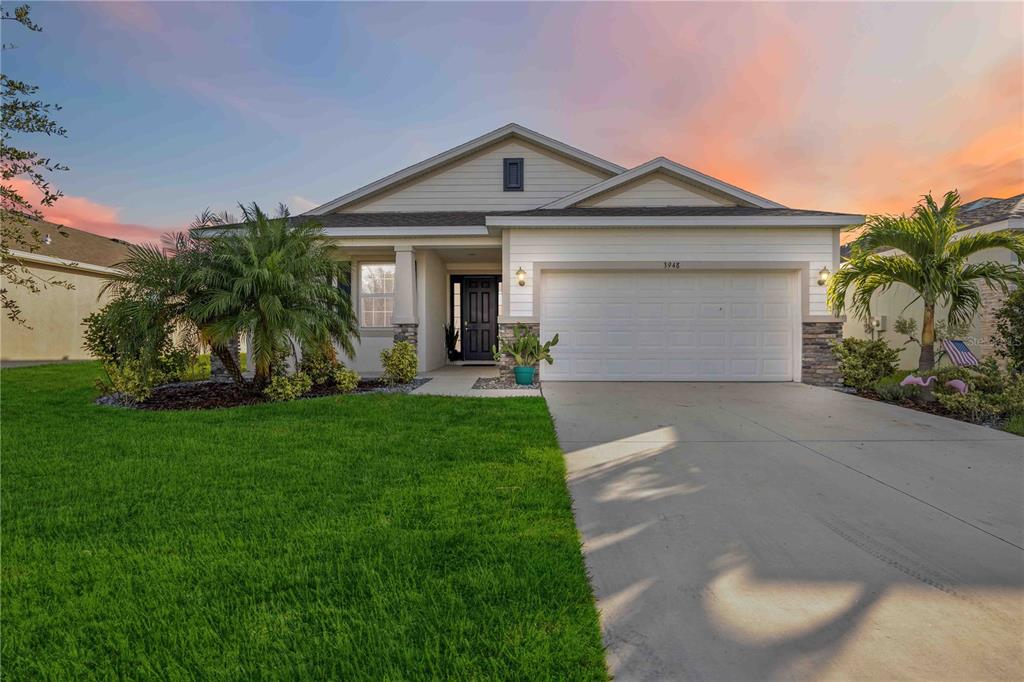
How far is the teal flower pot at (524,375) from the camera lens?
8625mm

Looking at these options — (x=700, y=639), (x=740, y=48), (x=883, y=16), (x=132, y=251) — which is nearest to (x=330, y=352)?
(x=132, y=251)

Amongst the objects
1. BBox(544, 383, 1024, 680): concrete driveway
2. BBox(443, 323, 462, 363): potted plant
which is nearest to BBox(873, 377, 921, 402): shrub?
BBox(544, 383, 1024, 680): concrete driveway

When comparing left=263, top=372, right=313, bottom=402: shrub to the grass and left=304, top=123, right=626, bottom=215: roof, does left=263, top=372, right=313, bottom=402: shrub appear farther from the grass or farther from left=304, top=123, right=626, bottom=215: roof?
the grass

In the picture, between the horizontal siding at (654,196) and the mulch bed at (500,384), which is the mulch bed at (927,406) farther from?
the mulch bed at (500,384)

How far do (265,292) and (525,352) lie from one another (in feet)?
15.3

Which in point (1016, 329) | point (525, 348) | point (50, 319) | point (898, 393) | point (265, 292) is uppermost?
point (265, 292)

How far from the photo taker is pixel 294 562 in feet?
7.35

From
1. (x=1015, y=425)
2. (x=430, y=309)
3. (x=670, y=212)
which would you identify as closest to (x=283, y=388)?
(x=430, y=309)

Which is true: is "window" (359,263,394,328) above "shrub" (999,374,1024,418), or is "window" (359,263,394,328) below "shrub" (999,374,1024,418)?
above

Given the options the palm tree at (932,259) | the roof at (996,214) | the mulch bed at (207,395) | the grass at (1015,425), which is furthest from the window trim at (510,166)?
the grass at (1015,425)

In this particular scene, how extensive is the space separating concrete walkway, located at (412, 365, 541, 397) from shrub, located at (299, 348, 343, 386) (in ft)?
5.49

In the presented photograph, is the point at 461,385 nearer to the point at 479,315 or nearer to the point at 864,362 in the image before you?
the point at 479,315

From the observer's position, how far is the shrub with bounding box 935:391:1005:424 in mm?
5660

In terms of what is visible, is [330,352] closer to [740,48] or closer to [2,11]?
[2,11]
